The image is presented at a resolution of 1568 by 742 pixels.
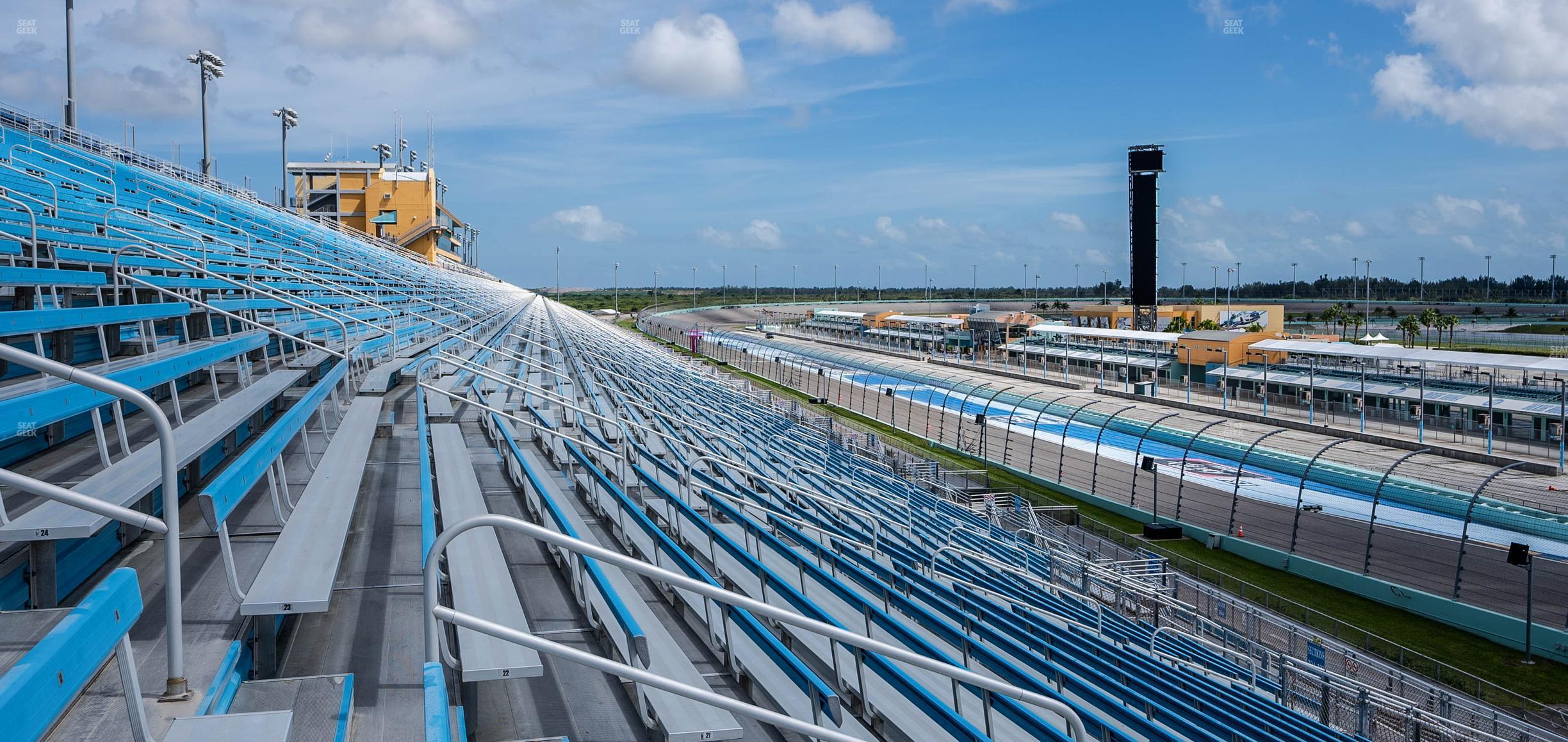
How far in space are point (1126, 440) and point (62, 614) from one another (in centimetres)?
2005

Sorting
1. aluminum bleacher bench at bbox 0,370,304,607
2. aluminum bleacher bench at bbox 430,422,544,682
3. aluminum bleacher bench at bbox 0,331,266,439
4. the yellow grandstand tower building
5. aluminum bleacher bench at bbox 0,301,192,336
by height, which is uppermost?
the yellow grandstand tower building

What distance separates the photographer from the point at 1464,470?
14.9 m

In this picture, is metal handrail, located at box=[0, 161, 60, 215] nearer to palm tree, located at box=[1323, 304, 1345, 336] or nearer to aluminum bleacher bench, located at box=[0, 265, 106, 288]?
aluminum bleacher bench, located at box=[0, 265, 106, 288]

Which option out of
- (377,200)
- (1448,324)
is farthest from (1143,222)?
(377,200)

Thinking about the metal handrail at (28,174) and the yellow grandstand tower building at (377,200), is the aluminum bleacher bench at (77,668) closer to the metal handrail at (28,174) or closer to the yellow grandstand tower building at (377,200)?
the metal handrail at (28,174)

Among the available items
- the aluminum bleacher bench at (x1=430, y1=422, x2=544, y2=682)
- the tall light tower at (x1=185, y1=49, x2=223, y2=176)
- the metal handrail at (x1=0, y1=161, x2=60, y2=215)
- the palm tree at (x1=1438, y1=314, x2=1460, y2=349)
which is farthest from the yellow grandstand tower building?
the palm tree at (x1=1438, y1=314, x2=1460, y2=349)

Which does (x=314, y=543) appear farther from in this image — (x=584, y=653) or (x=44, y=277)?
(x=44, y=277)

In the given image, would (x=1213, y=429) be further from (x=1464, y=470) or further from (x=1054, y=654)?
(x=1054, y=654)

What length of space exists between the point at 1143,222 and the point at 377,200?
1479 inches

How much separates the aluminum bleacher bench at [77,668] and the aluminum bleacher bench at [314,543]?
0.56 m

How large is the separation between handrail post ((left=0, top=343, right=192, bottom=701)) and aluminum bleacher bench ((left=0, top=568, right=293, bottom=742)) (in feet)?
0.32

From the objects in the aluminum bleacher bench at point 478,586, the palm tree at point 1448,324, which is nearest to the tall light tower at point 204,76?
the aluminum bleacher bench at point 478,586

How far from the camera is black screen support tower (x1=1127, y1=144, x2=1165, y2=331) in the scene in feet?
154

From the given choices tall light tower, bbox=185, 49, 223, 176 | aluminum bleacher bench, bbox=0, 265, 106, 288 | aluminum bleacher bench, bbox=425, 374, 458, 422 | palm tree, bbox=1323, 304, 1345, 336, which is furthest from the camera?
palm tree, bbox=1323, 304, 1345, 336
